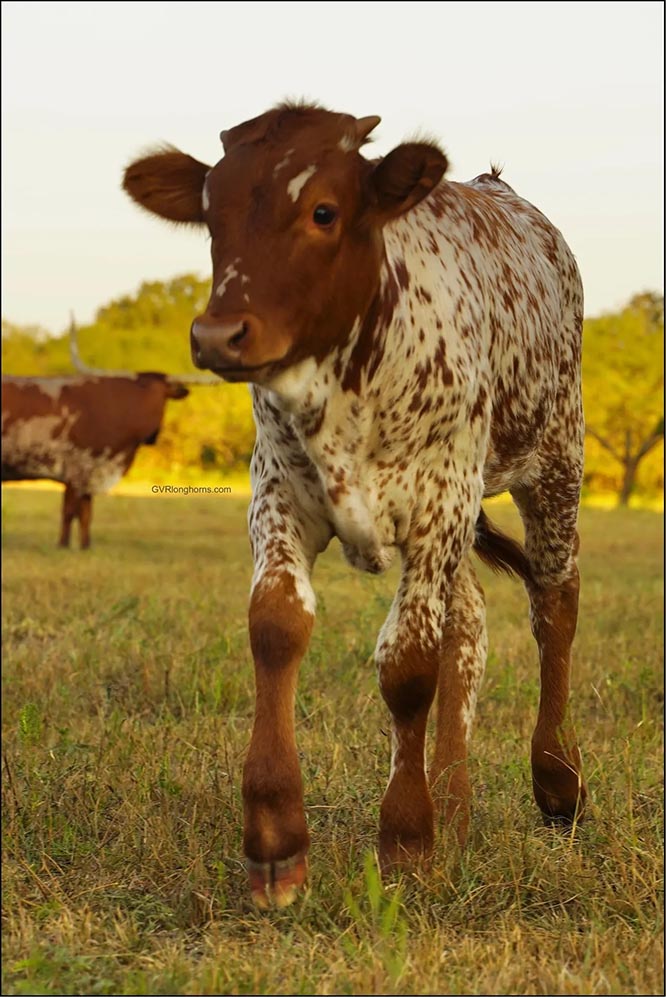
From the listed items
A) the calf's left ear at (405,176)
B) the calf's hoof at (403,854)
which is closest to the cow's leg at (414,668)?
the calf's hoof at (403,854)

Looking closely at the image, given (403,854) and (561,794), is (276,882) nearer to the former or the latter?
(403,854)

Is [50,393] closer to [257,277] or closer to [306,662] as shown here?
Result: [306,662]

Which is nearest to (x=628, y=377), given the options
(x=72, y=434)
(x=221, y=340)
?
(x=72, y=434)

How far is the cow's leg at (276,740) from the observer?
3365 millimetres

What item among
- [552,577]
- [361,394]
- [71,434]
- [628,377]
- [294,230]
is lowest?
[552,577]

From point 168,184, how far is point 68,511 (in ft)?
38.6

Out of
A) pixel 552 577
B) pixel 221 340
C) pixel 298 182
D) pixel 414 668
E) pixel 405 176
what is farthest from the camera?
pixel 552 577

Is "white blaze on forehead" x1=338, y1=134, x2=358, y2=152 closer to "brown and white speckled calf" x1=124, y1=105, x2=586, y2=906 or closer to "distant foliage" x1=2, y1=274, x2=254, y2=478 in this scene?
"brown and white speckled calf" x1=124, y1=105, x2=586, y2=906

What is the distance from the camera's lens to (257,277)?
10.7 feet

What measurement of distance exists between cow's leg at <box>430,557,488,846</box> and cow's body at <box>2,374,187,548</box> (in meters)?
10.7

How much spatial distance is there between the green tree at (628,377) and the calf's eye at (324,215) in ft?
125

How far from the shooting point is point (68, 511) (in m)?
15.2

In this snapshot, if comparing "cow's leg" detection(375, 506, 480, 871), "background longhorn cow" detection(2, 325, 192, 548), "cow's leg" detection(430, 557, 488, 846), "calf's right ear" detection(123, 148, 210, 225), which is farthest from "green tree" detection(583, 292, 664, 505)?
"calf's right ear" detection(123, 148, 210, 225)

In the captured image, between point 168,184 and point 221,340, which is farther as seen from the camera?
point 168,184
